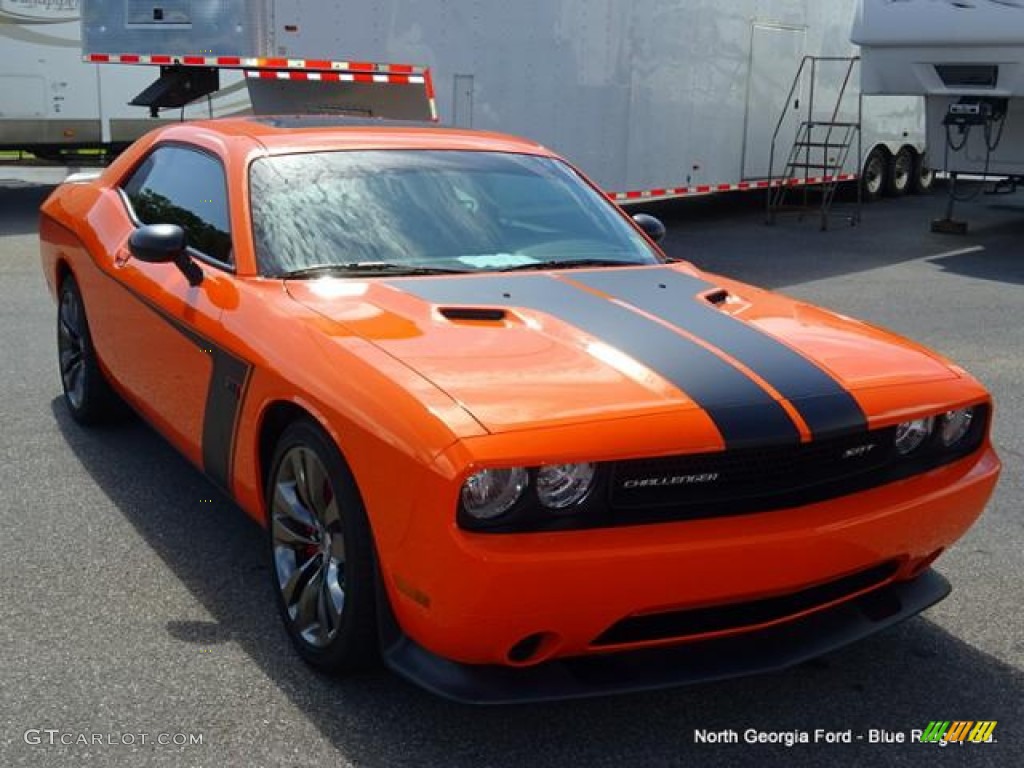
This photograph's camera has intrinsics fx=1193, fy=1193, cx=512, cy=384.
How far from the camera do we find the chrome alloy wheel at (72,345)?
5.37m

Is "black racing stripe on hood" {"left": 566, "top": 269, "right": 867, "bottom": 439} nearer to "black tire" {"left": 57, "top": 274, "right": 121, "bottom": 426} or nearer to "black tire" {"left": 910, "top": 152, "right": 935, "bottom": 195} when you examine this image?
"black tire" {"left": 57, "top": 274, "right": 121, "bottom": 426}

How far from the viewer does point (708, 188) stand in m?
14.3

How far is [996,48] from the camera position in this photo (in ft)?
39.6

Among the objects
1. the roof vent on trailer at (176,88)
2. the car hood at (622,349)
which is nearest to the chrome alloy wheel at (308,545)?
the car hood at (622,349)

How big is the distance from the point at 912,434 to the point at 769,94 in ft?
40.5

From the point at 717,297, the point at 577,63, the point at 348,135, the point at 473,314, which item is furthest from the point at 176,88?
the point at 473,314

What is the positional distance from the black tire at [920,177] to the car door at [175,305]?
616 inches

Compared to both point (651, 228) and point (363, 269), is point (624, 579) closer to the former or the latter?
point (363, 269)

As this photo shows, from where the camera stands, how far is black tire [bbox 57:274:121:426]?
528 centimetres

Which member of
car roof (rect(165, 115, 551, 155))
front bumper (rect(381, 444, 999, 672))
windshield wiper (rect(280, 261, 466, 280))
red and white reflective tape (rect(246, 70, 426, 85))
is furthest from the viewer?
red and white reflective tape (rect(246, 70, 426, 85))

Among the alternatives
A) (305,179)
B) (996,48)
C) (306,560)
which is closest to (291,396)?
(306,560)

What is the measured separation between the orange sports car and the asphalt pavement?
230mm

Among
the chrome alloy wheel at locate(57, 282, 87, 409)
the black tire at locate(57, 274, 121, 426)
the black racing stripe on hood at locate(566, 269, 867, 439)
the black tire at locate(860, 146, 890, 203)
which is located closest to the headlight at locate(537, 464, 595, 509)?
the black racing stripe on hood at locate(566, 269, 867, 439)

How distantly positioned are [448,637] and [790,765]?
934 millimetres
